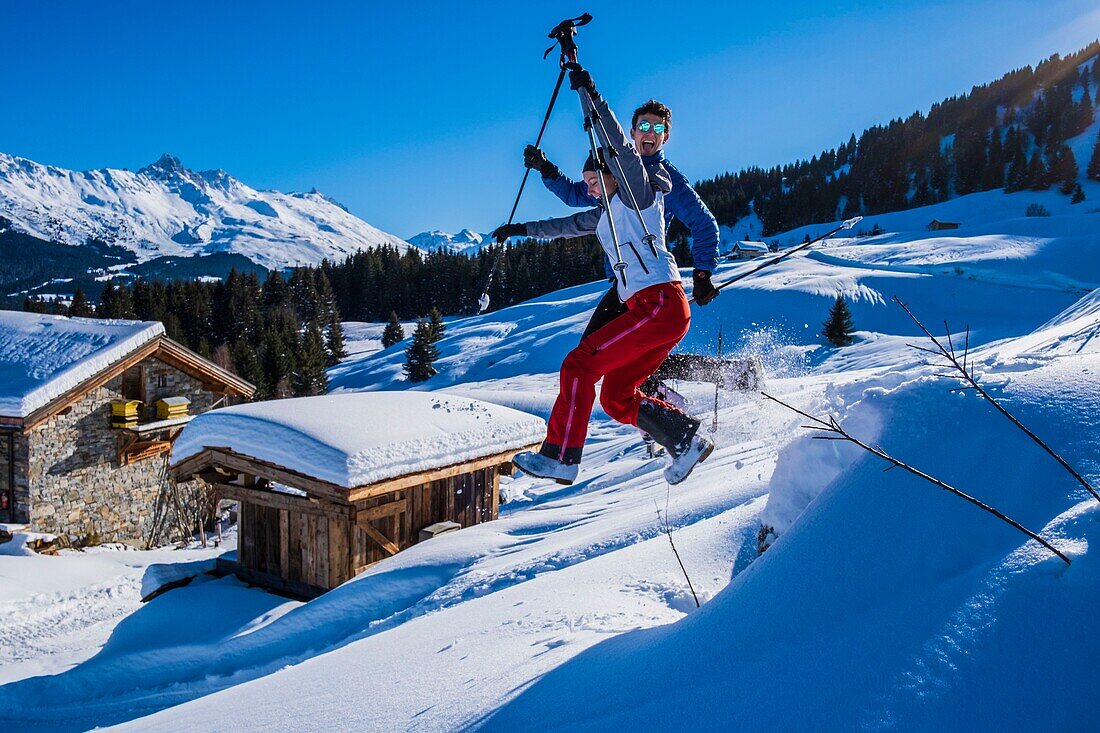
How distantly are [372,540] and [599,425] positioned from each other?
54.0 ft

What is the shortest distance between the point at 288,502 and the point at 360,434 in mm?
2082

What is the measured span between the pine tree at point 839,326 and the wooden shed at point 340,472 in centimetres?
2617

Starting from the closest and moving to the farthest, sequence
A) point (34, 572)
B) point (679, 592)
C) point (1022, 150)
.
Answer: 1. point (679, 592)
2. point (34, 572)
3. point (1022, 150)

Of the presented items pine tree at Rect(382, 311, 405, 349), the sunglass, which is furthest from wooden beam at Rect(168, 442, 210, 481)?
pine tree at Rect(382, 311, 405, 349)

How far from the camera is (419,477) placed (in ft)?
31.8

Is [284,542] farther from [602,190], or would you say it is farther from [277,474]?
[602,190]

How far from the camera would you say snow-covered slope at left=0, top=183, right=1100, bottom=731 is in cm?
178

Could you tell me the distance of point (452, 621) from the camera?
14.7ft

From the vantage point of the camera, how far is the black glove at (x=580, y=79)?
3.77 m

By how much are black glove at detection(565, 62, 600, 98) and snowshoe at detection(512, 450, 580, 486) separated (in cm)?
220

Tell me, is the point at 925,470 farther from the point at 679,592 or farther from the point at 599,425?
the point at 599,425

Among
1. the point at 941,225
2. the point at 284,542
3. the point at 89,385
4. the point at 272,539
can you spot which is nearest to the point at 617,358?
the point at 284,542

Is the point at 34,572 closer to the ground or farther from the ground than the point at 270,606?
closer to the ground

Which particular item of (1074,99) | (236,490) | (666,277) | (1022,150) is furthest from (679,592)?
(1074,99)
